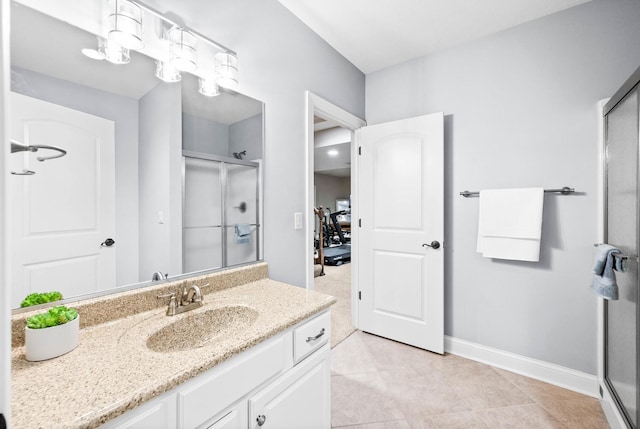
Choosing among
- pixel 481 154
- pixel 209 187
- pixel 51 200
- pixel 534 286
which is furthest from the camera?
pixel 481 154

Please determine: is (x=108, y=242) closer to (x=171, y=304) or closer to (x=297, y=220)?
(x=171, y=304)

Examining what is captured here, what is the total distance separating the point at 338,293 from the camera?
12.8ft

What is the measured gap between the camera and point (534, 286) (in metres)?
1.95

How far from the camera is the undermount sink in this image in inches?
38.8

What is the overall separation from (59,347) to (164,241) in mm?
518

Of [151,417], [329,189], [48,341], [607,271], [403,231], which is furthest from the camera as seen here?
[329,189]

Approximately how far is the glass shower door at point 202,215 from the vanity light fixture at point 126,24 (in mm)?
483

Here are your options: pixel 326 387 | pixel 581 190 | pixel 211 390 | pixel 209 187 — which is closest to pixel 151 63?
pixel 209 187

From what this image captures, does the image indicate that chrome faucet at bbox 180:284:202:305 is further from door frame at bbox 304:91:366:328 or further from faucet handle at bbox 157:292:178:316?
door frame at bbox 304:91:366:328

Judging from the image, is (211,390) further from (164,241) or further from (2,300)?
(164,241)

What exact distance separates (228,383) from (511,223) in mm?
2013

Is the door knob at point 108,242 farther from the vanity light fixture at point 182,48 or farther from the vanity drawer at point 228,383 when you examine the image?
the vanity light fixture at point 182,48

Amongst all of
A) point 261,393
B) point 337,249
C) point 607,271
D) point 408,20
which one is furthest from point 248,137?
point 337,249

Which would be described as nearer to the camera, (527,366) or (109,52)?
(109,52)
